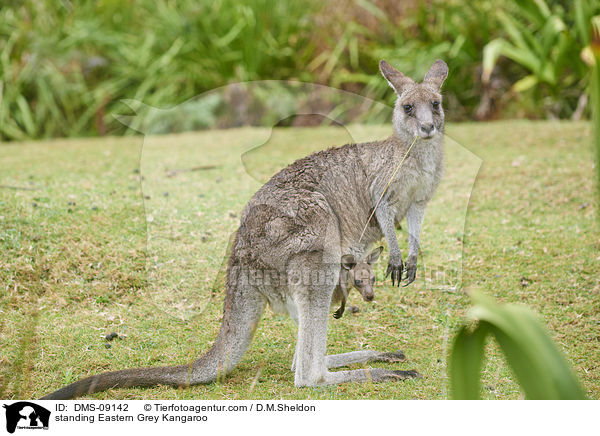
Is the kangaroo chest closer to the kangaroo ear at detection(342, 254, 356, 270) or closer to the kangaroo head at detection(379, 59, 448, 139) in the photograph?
the kangaroo head at detection(379, 59, 448, 139)

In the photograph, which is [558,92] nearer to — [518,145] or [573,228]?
[518,145]

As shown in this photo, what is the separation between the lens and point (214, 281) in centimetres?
327

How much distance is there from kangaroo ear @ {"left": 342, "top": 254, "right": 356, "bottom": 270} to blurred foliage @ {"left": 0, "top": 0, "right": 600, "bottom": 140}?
2190mm

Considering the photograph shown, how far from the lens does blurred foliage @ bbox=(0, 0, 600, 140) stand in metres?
6.22

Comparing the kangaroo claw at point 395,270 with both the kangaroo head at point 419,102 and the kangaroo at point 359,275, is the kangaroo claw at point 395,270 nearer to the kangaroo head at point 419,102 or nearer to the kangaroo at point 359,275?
the kangaroo at point 359,275

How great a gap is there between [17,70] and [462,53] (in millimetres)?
5694

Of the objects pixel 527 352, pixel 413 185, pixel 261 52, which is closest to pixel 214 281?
pixel 413 185

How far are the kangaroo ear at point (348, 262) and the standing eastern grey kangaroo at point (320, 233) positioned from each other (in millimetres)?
32

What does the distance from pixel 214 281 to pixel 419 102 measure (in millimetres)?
1383

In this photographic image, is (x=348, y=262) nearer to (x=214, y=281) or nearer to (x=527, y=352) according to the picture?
(x=214, y=281)

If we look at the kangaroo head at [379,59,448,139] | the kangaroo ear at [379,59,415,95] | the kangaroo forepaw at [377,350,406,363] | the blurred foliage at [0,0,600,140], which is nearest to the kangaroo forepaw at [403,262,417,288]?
the kangaroo forepaw at [377,350,406,363]

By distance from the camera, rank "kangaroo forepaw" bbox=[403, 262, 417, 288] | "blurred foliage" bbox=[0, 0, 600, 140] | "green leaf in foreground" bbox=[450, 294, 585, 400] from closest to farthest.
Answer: "green leaf in foreground" bbox=[450, 294, 585, 400], "kangaroo forepaw" bbox=[403, 262, 417, 288], "blurred foliage" bbox=[0, 0, 600, 140]

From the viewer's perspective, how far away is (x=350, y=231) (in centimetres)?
307
